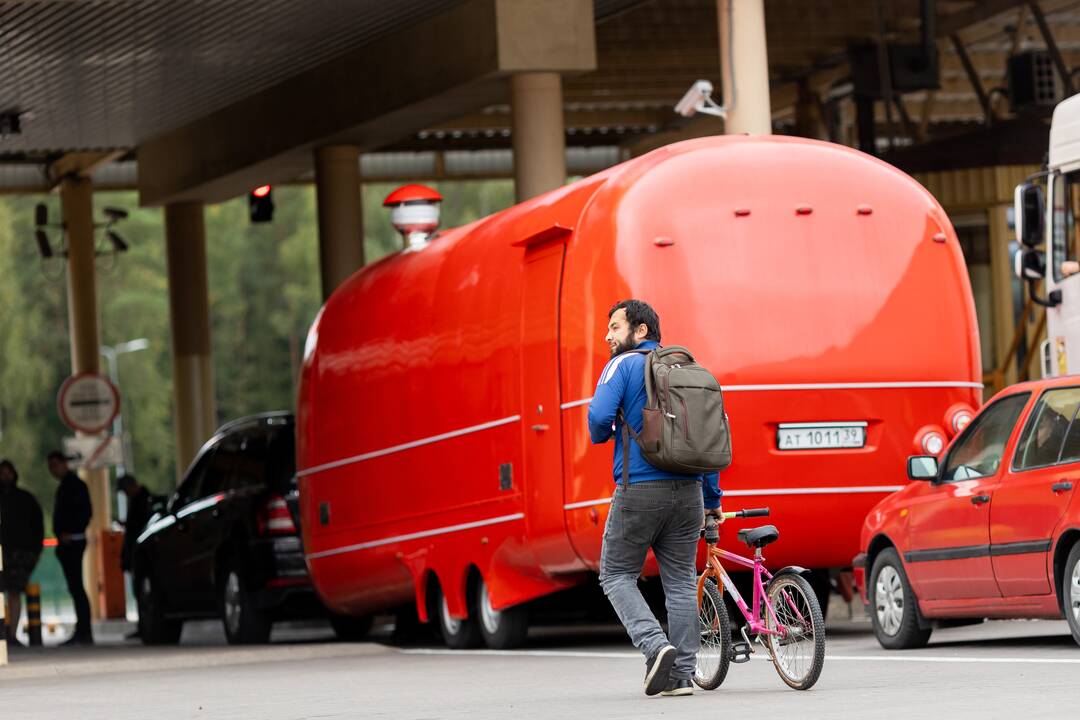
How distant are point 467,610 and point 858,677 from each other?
5631 millimetres

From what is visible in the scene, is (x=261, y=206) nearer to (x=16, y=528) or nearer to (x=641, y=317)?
(x=16, y=528)

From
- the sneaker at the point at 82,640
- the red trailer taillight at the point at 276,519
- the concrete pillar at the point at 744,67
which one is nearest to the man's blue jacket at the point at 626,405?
the concrete pillar at the point at 744,67

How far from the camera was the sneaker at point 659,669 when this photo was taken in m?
10.1

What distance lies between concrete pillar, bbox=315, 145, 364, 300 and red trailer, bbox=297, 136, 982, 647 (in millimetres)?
12418

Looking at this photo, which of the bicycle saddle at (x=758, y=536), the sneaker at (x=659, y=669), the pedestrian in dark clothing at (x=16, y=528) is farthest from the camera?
the pedestrian in dark clothing at (x=16, y=528)

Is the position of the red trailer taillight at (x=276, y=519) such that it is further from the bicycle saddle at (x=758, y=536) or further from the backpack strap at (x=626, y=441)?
the bicycle saddle at (x=758, y=536)

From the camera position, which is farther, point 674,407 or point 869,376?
point 869,376

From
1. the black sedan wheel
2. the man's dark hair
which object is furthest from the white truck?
the black sedan wheel

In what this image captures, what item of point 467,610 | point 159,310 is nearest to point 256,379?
point 159,310

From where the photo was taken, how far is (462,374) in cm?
1603

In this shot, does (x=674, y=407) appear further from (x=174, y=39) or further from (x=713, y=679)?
(x=174, y=39)

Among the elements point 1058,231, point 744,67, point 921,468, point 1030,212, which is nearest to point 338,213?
point 744,67

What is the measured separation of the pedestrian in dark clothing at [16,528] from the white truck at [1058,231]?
12.1 meters

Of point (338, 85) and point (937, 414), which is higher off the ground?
point (338, 85)
